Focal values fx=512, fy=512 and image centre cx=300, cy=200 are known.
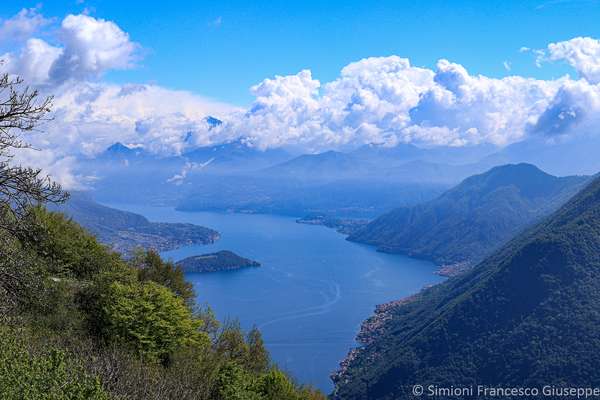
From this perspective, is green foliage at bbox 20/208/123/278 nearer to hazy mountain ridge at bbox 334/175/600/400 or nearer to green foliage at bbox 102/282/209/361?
green foliage at bbox 102/282/209/361

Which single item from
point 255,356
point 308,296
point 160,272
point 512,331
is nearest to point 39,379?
point 255,356

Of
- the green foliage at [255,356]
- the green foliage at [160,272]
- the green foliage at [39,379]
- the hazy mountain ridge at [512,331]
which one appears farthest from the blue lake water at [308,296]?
the green foliage at [39,379]

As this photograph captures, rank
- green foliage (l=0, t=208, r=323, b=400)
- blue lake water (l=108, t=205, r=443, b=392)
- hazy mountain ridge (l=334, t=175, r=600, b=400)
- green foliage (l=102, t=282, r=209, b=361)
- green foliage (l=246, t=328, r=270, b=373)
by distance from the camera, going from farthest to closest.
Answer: blue lake water (l=108, t=205, r=443, b=392)
hazy mountain ridge (l=334, t=175, r=600, b=400)
green foliage (l=246, t=328, r=270, b=373)
green foliage (l=102, t=282, r=209, b=361)
green foliage (l=0, t=208, r=323, b=400)

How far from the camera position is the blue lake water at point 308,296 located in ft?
303

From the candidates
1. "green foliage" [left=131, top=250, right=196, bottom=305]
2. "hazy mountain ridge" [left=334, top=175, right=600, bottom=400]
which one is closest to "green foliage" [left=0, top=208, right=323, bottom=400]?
"green foliage" [left=131, top=250, right=196, bottom=305]

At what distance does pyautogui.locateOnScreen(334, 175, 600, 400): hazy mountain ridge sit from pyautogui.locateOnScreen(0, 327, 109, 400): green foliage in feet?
227

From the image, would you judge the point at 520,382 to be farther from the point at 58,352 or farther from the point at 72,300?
the point at 58,352

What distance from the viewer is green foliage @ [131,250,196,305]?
31.6 metres

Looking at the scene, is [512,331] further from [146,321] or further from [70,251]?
[146,321]

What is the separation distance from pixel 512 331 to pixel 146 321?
252 ft

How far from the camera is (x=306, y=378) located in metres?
79.4

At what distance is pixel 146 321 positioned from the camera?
1983 centimetres

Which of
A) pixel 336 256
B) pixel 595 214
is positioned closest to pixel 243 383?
pixel 595 214

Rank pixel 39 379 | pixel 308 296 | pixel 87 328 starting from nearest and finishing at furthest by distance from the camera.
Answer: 1. pixel 39 379
2. pixel 87 328
3. pixel 308 296
